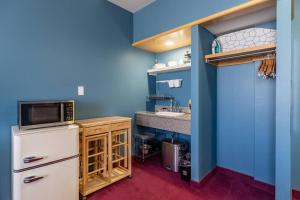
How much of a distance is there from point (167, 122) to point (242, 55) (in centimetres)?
145

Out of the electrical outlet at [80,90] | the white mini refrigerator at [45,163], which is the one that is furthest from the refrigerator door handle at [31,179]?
the electrical outlet at [80,90]

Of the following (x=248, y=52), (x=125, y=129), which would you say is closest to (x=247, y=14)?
(x=248, y=52)

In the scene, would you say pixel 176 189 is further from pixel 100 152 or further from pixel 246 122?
pixel 246 122

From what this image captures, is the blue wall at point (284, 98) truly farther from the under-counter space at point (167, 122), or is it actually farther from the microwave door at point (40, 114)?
the microwave door at point (40, 114)

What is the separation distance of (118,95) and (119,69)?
1.57 ft

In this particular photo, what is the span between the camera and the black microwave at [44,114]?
5.16 feet

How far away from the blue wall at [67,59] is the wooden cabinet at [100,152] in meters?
0.48

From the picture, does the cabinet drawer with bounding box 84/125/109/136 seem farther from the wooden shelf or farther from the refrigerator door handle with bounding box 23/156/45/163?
the wooden shelf

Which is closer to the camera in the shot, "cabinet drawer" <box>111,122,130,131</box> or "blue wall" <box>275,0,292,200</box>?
"blue wall" <box>275,0,292,200</box>

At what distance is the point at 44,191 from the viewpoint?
60.6 inches

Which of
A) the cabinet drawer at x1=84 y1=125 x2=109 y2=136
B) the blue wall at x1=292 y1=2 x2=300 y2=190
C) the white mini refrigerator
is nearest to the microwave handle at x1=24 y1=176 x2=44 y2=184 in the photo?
the white mini refrigerator

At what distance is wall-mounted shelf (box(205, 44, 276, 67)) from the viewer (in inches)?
70.0

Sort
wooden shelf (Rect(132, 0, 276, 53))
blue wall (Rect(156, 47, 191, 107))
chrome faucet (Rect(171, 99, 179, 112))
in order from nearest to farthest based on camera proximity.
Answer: wooden shelf (Rect(132, 0, 276, 53))
blue wall (Rect(156, 47, 191, 107))
chrome faucet (Rect(171, 99, 179, 112))

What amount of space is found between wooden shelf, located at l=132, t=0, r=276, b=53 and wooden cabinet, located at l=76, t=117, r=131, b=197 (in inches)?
60.2
